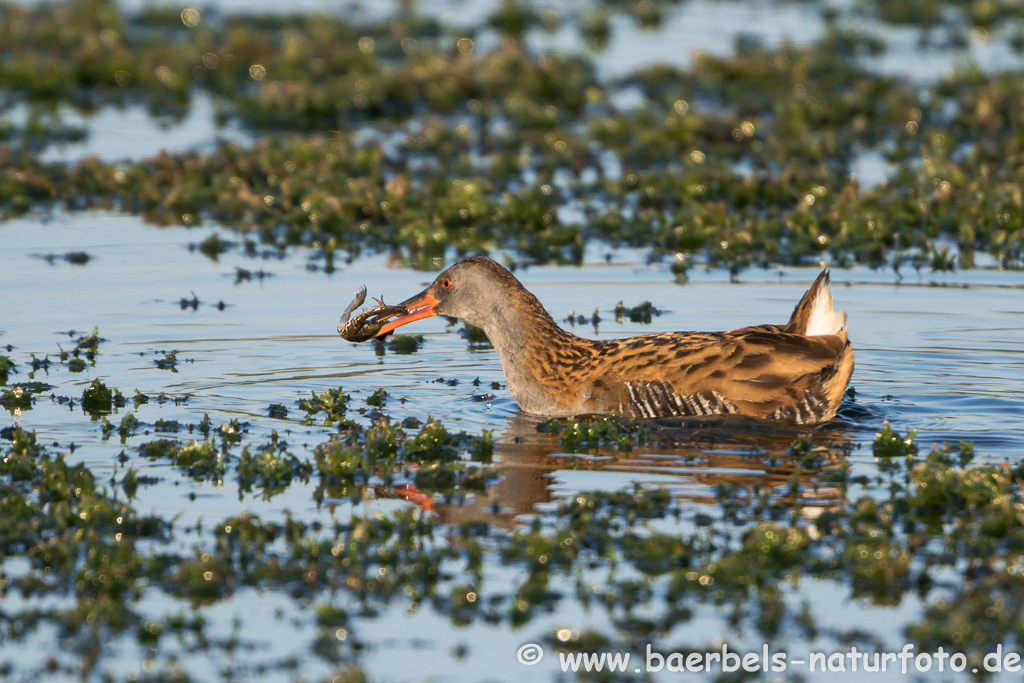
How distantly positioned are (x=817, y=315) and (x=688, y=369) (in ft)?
2.96

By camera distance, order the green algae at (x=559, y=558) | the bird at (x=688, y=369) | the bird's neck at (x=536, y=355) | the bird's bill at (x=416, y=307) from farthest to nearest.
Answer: the bird's bill at (x=416, y=307) < the bird's neck at (x=536, y=355) < the bird at (x=688, y=369) < the green algae at (x=559, y=558)

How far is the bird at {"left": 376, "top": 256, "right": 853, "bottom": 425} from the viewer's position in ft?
32.4

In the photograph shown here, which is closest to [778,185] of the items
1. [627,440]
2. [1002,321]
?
[1002,321]

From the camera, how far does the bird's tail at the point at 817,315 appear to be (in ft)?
32.7

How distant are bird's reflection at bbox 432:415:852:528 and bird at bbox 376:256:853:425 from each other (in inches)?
5.3

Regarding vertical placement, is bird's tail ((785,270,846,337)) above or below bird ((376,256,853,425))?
above

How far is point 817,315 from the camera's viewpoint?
10.1 m

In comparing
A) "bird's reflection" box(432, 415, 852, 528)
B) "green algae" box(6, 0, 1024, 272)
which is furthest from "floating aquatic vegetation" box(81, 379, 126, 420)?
"green algae" box(6, 0, 1024, 272)

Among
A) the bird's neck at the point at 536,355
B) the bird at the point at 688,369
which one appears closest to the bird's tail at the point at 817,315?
the bird at the point at 688,369

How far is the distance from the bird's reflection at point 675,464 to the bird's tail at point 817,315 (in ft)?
2.01

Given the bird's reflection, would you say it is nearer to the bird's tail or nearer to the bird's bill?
the bird's tail

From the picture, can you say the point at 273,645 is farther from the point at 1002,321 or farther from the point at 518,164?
the point at 518,164

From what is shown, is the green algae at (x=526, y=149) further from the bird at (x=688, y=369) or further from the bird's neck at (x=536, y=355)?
the bird at (x=688, y=369)

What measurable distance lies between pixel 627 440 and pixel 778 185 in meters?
7.06
